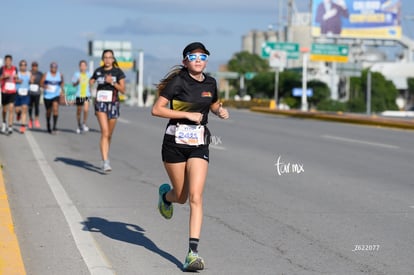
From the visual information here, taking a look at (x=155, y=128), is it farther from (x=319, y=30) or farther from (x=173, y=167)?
(x=319, y=30)

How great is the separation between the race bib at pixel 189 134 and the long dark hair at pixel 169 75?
37 cm

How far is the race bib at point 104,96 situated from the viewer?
47.0 feet

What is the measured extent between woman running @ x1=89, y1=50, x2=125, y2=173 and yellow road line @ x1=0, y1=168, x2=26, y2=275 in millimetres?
4431

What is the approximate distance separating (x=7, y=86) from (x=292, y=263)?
15146 millimetres

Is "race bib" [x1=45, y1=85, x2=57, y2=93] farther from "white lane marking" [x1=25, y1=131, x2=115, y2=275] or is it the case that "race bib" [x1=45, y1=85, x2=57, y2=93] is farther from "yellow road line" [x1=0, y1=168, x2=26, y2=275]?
"yellow road line" [x1=0, y1=168, x2=26, y2=275]

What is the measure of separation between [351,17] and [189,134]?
6458cm

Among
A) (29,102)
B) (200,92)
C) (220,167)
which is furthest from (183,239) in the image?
(29,102)

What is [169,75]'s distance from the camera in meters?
7.49

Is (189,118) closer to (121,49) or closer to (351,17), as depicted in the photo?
(351,17)

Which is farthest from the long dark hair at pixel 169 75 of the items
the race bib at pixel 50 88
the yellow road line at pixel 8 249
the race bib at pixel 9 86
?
the race bib at pixel 50 88

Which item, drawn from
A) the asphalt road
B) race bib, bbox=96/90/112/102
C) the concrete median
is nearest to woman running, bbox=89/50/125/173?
race bib, bbox=96/90/112/102

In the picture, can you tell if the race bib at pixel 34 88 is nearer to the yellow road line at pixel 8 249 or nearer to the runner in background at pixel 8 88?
the runner in background at pixel 8 88

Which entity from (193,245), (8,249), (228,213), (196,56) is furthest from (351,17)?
(193,245)

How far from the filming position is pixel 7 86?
70.0 feet
